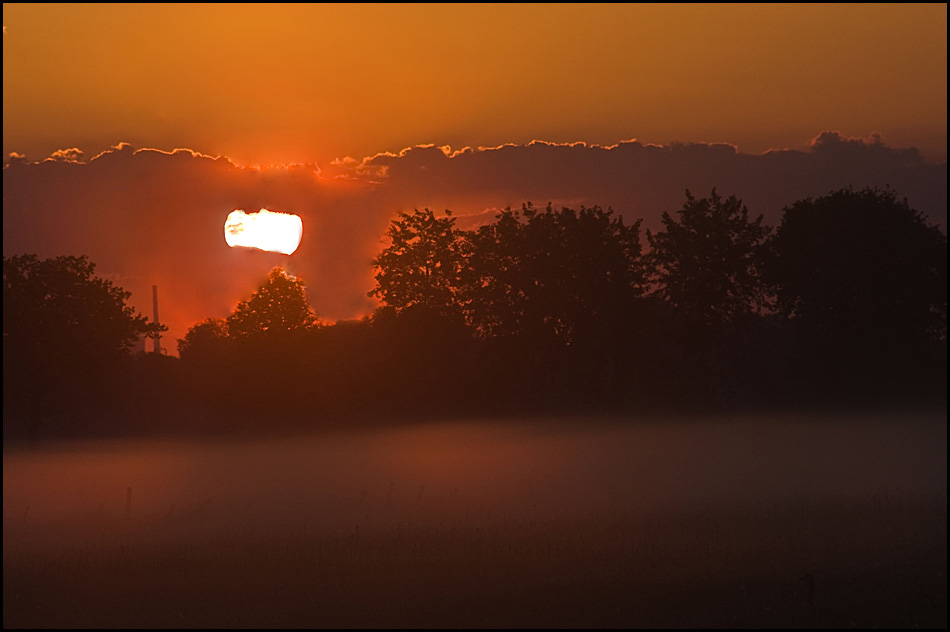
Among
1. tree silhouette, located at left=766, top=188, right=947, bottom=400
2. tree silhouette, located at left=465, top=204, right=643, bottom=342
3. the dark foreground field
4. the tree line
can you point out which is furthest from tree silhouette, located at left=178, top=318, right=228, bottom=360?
tree silhouette, located at left=766, top=188, right=947, bottom=400

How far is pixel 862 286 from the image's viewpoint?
79375 mm

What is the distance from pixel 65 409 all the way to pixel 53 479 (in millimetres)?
9400

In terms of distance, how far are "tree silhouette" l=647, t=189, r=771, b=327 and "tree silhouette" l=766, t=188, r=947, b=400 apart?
1.92 meters

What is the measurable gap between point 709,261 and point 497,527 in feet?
135

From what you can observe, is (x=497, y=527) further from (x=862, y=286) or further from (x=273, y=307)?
(x=273, y=307)

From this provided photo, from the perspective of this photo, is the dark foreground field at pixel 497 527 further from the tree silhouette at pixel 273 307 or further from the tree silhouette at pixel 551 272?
the tree silhouette at pixel 273 307

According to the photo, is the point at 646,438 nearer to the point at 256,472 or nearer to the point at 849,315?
the point at 849,315

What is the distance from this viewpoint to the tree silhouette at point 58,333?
60.3 meters

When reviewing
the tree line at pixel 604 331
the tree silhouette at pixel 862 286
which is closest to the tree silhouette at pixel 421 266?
the tree line at pixel 604 331

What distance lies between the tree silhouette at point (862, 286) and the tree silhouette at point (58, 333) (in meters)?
43.3

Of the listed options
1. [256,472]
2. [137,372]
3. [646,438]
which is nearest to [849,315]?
[646,438]

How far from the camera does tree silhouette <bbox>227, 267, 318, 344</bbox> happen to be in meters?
96.0

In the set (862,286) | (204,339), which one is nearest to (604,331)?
(862,286)

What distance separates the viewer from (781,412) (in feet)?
249
